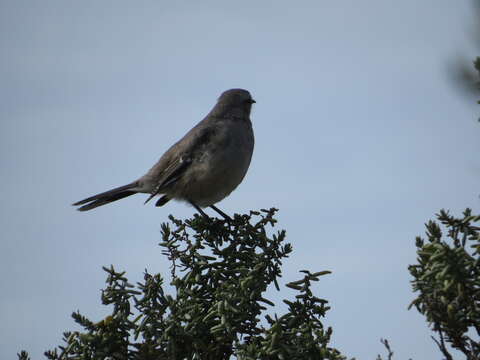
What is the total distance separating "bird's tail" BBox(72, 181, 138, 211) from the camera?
7.32 metres

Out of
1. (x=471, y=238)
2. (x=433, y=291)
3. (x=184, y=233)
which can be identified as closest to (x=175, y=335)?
(x=184, y=233)

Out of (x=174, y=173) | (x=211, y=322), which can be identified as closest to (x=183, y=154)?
(x=174, y=173)

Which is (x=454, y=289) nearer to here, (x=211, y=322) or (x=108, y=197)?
(x=211, y=322)

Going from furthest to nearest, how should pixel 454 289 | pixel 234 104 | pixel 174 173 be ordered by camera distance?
pixel 234 104 → pixel 174 173 → pixel 454 289

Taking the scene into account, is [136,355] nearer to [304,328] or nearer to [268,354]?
[268,354]

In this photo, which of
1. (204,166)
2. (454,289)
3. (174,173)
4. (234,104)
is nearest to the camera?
(454,289)

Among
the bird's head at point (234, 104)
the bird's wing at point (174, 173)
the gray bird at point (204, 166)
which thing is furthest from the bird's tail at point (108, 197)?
the bird's head at point (234, 104)

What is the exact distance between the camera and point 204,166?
22.1 ft

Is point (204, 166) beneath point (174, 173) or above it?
beneath

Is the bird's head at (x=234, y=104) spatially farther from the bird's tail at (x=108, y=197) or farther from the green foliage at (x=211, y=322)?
the green foliage at (x=211, y=322)

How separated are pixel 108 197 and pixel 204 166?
1600 millimetres

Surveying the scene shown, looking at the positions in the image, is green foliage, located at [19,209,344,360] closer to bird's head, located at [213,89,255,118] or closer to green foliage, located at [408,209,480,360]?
green foliage, located at [408,209,480,360]

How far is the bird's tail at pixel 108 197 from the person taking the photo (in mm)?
7316

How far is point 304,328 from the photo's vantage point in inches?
105
